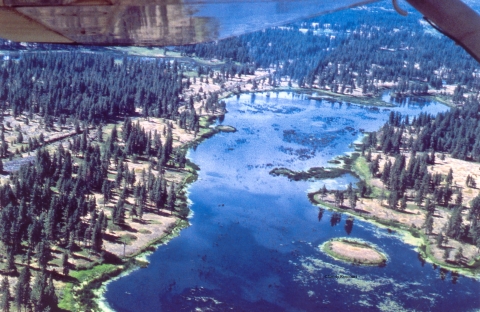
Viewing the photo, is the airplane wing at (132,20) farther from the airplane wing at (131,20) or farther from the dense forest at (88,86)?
the dense forest at (88,86)

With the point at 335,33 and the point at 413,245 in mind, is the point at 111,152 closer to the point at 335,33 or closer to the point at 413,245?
the point at 413,245

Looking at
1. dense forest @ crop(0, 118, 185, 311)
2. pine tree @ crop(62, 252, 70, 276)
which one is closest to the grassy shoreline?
pine tree @ crop(62, 252, 70, 276)

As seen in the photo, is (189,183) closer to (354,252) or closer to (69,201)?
(69,201)

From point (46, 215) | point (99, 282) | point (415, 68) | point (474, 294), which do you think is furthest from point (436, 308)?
point (415, 68)

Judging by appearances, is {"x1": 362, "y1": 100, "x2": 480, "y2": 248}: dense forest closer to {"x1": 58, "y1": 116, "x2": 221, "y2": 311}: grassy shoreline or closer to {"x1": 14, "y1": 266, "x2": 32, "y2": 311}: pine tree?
{"x1": 58, "y1": 116, "x2": 221, "y2": 311}: grassy shoreline

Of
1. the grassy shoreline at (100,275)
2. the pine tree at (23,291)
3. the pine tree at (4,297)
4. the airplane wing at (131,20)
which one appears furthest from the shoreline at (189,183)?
the airplane wing at (131,20)

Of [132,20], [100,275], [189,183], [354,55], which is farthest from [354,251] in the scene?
[354,55]
